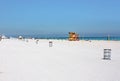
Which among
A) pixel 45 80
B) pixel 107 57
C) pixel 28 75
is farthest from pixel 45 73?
pixel 107 57

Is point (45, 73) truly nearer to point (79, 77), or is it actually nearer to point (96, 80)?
point (79, 77)

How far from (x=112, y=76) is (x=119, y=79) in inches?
28.9

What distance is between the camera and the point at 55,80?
9.43 m

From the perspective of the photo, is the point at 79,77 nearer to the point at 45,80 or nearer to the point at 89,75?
the point at 89,75

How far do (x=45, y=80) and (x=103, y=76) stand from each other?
2269 mm

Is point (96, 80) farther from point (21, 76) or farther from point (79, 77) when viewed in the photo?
point (21, 76)

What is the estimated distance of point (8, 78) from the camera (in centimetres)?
967

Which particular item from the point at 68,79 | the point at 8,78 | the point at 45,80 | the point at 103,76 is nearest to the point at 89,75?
the point at 103,76

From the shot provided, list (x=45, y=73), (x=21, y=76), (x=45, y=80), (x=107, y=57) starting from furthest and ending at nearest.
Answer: (x=107, y=57), (x=45, y=73), (x=21, y=76), (x=45, y=80)

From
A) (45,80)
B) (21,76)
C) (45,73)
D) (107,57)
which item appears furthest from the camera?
(107,57)

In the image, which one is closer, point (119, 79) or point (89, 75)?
point (119, 79)

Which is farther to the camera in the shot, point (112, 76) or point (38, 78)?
point (112, 76)

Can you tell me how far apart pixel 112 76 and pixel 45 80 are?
256 centimetres

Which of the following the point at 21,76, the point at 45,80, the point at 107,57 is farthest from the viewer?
the point at 107,57
